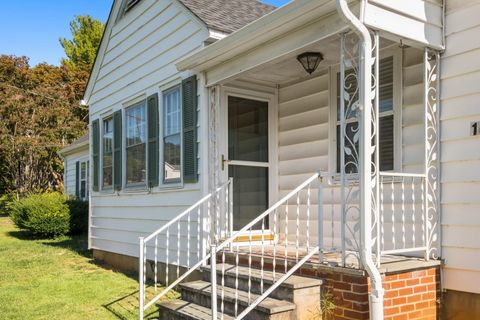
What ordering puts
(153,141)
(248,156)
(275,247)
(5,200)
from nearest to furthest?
(275,247), (248,156), (153,141), (5,200)

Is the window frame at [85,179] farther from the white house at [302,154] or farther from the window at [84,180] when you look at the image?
the white house at [302,154]

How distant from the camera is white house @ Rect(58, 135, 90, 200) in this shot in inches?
639

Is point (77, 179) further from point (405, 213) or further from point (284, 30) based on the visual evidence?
point (405, 213)

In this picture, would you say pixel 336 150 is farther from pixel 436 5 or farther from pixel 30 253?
pixel 30 253

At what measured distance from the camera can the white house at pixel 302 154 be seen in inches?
157

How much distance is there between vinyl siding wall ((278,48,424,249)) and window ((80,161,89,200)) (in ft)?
A: 37.5

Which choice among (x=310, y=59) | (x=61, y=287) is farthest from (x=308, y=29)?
(x=61, y=287)

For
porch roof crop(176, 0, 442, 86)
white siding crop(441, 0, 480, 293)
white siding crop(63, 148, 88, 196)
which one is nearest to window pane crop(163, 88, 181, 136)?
porch roof crop(176, 0, 442, 86)

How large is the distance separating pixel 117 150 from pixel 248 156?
11.0 ft

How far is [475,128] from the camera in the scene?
4.06 metres

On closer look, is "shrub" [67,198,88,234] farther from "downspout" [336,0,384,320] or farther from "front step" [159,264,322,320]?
"downspout" [336,0,384,320]

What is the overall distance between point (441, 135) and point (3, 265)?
819 cm

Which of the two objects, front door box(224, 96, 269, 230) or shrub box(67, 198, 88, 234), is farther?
shrub box(67, 198, 88, 234)

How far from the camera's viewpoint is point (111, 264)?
29.7ft
